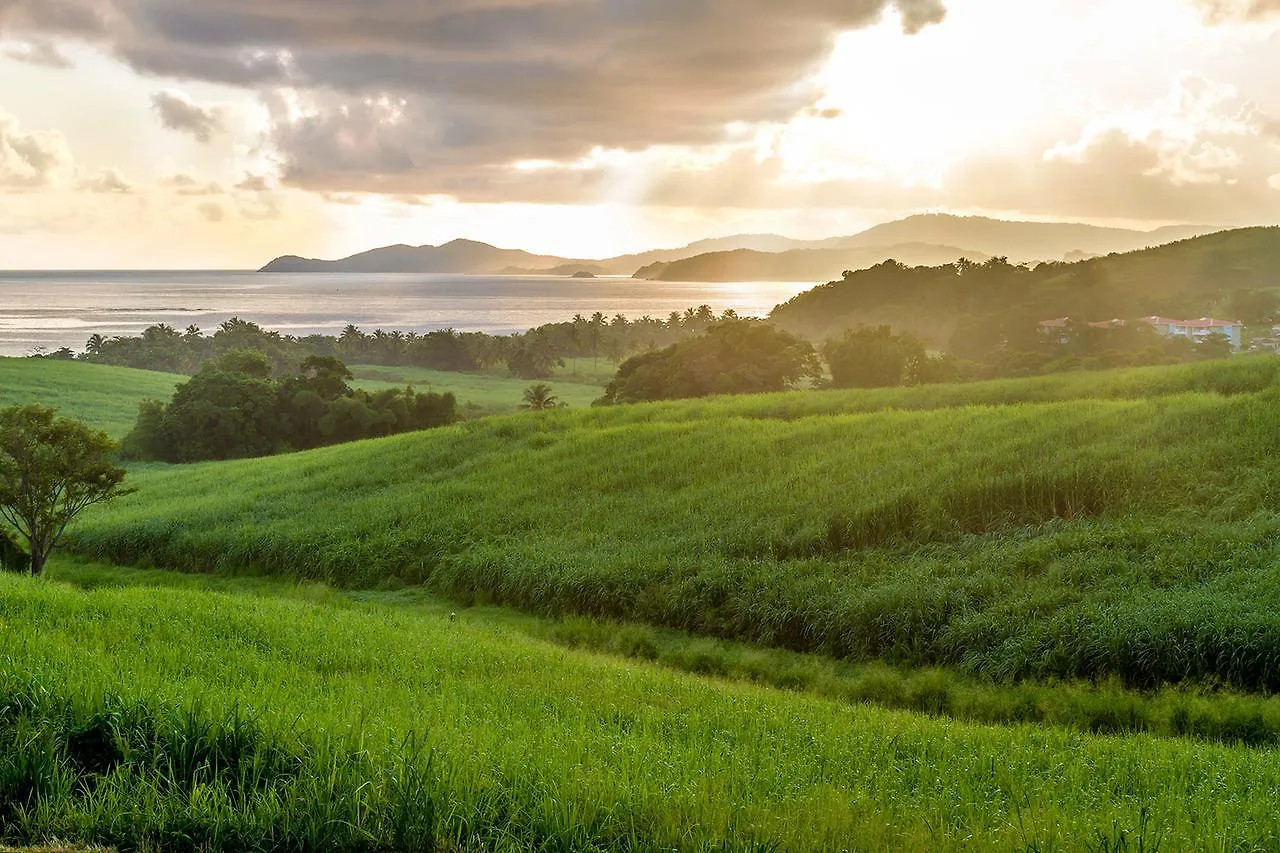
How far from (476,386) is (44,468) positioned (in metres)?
66.0

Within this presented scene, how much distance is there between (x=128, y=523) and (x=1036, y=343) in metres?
58.8

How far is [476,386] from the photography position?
83.9 m

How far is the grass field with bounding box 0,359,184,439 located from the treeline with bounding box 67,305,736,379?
22.4m

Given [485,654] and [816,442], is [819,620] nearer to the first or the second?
[485,654]

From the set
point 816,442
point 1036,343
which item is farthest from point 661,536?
point 1036,343

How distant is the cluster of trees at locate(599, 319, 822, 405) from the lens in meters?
50.3

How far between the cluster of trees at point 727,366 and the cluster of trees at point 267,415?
12.1m

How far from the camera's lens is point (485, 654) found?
382 inches

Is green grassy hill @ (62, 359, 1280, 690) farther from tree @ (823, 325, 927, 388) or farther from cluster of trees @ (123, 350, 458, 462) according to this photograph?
tree @ (823, 325, 927, 388)

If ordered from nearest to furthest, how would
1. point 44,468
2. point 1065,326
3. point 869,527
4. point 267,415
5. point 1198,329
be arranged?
1. point 869,527
2. point 44,468
3. point 267,415
4. point 1198,329
5. point 1065,326

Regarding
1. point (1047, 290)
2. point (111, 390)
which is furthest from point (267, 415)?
point (1047, 290)

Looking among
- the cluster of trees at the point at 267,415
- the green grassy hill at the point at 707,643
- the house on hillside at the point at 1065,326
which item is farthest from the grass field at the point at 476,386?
the green grassy hill at the point at 707,643

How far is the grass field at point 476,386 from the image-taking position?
2756 inches

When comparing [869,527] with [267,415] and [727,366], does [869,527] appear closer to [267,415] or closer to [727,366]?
[727,366]
